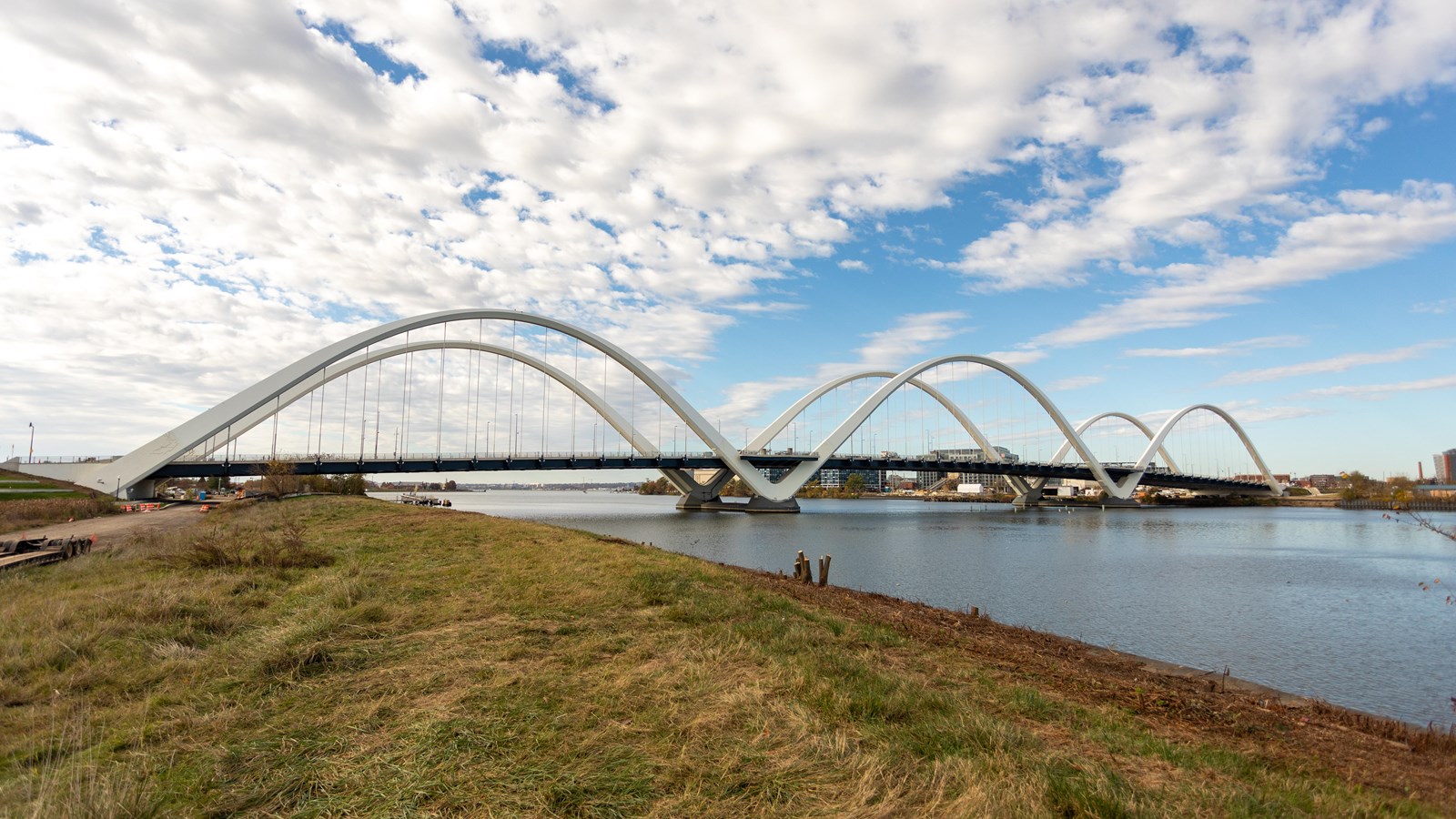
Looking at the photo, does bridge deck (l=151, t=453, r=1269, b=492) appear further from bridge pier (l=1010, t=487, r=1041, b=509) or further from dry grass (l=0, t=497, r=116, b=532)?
dry grass (l=0, t=497, r=116, b=532)

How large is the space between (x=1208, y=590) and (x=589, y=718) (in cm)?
2333

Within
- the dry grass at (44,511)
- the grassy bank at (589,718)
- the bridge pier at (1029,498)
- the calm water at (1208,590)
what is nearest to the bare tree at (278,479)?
the dry grass at (44,511)

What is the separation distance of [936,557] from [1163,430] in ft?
288

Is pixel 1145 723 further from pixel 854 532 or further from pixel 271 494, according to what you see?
pixel 271 494

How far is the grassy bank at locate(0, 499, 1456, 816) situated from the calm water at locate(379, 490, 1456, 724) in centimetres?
492

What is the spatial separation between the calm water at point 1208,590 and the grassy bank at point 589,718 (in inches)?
194

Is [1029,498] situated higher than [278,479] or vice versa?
[278,479]

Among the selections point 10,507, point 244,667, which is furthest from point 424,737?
point 10,507

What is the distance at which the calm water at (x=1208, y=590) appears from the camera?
12594 millimetres

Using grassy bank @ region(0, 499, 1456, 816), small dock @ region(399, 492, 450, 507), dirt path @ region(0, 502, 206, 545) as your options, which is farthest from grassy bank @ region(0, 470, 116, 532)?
small dock @ region(399, 492, 450, 507)

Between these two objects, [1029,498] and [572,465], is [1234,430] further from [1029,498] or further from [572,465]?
[572,465]

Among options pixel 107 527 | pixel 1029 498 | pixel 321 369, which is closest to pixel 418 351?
pixel 321 369

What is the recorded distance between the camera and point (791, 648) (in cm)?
796

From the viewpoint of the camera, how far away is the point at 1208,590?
71.2 feet
